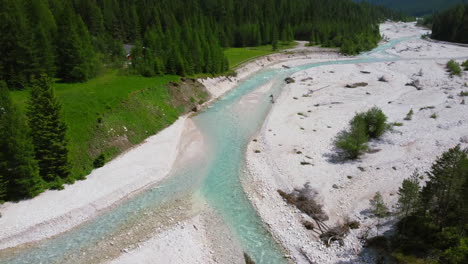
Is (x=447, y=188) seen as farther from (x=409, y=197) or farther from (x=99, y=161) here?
(x=99, y=161)

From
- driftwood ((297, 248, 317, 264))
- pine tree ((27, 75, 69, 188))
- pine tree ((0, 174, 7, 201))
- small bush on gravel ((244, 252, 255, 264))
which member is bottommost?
driftwood ((297, 248, 317, 264))

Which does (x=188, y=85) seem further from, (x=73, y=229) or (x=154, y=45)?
(x=73, y=229)

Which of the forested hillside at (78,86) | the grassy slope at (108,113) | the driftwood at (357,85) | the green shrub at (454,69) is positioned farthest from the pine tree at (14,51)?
the green shrub at (454,69)

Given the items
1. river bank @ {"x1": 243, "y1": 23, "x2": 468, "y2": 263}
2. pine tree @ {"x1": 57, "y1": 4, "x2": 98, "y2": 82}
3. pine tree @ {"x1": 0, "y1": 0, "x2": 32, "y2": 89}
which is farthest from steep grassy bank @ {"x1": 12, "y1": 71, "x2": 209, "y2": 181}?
river bank @ {"x1": 243, "y1": 23, "x2": 468, "y2": 263}

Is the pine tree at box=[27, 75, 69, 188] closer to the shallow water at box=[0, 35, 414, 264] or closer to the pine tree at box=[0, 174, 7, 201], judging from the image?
the pine tree at box=[0, 174, 7, 201]

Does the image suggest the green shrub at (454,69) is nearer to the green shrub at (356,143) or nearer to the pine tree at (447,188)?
the green shrub at (356,143)
